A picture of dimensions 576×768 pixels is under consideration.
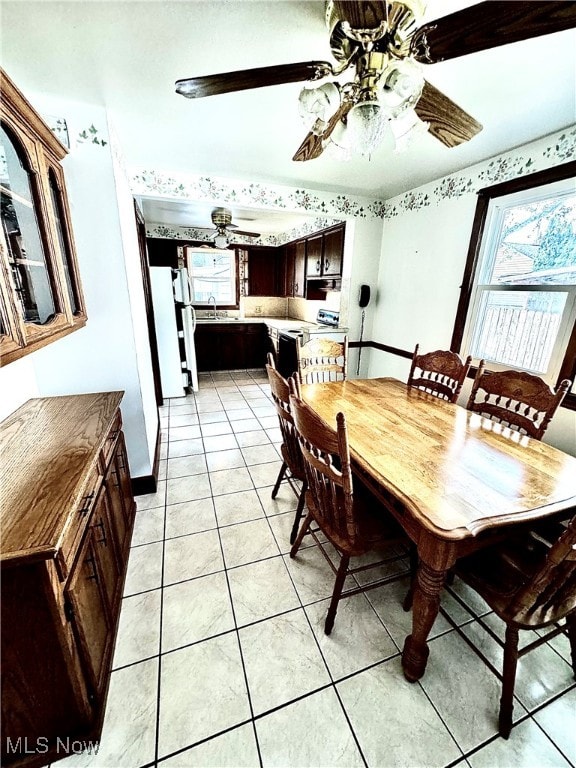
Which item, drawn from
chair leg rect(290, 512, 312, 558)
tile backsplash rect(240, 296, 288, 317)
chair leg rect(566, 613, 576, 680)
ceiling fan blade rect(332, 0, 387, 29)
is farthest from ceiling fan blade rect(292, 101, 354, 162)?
tile backsplash rect(240, 296, 288, 317)

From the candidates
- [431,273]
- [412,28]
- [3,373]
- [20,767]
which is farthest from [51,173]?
[431,273]

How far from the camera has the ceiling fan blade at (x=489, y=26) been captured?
30.3 inches

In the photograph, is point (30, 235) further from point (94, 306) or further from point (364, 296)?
point (364, 296)

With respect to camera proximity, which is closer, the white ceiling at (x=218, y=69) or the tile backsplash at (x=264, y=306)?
the white ceiling at (x=218, y=69)

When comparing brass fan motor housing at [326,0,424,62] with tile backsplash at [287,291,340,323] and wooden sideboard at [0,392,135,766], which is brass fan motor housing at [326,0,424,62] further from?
tile backsplash at [287,291,340,323]

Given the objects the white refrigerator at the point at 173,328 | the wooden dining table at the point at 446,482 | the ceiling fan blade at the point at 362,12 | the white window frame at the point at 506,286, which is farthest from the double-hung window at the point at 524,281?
the white refrigerator at the point at 173,328

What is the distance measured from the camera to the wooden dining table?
0.99 metres

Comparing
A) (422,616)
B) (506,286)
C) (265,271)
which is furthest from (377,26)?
(265,271)

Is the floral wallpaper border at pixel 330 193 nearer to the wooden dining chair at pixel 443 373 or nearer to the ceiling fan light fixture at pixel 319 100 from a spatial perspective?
the ceiling fan light fixture at pixel 319 100

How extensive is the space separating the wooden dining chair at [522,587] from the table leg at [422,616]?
178mm

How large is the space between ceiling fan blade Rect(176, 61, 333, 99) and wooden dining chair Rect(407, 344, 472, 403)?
168cm

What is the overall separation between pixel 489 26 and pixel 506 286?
1969 millimetres

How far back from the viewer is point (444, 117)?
1.26 m

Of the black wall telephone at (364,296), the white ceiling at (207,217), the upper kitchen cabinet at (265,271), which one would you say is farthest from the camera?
the upper kitchen cabinet at (265,271)
